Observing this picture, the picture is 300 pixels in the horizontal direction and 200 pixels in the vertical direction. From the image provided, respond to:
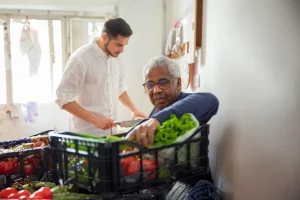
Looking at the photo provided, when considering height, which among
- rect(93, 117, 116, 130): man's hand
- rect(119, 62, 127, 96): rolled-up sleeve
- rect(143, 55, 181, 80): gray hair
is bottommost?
rect(93, 117, 116, 130): man's hand

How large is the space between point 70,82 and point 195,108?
84 centimetres

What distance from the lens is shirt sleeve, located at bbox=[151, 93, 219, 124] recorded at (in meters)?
1.03

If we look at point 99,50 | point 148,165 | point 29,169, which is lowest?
point 29,169

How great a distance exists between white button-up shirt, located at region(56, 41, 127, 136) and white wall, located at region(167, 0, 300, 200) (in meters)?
0.65

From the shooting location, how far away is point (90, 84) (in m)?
1.73

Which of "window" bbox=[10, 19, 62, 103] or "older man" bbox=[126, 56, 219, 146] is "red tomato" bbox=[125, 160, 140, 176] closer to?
"older man" bbox=[126, 56, 219, 146]

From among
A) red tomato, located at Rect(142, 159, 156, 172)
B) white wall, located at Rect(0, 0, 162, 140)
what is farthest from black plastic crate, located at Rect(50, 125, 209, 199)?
white wall, located at Rect(0, 0, 162, 140)

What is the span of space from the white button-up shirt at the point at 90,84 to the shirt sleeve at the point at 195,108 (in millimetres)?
759

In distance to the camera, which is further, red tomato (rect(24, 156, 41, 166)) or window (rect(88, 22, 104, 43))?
window (rect(88, 22, 104, 43))

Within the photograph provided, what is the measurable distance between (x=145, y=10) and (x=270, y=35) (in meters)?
1.88

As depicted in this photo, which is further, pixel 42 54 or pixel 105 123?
pixel 42 54

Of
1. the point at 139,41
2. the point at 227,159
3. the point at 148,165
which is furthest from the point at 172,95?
the point at 139,41

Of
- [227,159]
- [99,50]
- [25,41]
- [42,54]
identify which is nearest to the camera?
[227,159]

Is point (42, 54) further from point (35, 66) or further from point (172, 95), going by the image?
point (172, 95)
